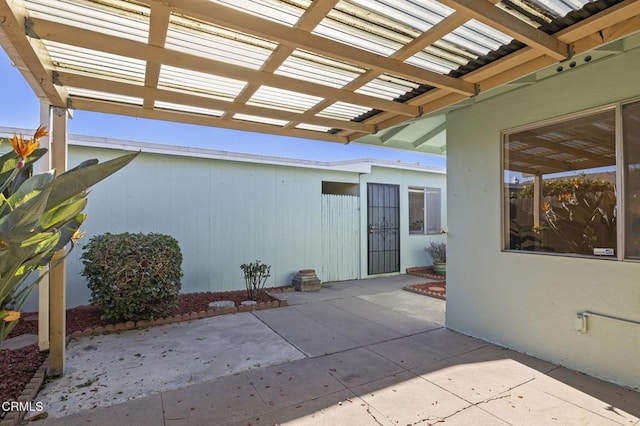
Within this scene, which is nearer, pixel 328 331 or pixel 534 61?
pixel 534 61

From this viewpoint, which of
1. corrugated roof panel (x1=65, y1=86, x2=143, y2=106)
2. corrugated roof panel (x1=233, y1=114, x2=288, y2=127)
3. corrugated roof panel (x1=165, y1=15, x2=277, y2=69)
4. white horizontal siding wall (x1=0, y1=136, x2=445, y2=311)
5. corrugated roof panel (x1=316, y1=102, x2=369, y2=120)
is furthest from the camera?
white horizontal siding wall (x1=0, y1=136, x2=445, y2=311)

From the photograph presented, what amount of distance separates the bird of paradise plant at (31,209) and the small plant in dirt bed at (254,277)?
3.95 metres

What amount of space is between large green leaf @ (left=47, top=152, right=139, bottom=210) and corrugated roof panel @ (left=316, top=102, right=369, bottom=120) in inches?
96.8

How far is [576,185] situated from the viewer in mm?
3262

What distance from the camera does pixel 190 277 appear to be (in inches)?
240

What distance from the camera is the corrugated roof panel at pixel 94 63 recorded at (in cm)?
249

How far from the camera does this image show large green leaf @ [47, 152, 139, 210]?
1668mm

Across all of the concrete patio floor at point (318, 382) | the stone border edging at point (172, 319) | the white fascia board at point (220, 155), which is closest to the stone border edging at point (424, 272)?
the white fascia board at point (220, 155)

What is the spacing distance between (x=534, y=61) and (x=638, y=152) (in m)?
1.22

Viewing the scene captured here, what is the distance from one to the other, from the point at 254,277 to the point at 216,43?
4427mm

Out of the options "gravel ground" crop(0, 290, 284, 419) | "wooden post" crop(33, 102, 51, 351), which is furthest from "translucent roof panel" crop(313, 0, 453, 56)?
"gravel ground" crop(0, 290, 284, 419)

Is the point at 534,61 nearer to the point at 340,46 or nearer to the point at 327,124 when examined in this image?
the point at 340,46

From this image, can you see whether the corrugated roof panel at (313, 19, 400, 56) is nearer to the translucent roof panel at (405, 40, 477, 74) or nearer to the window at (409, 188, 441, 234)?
the translucent roof panel at (405, 40, 477, 74)

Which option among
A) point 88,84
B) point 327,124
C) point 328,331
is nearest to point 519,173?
point 327,124
